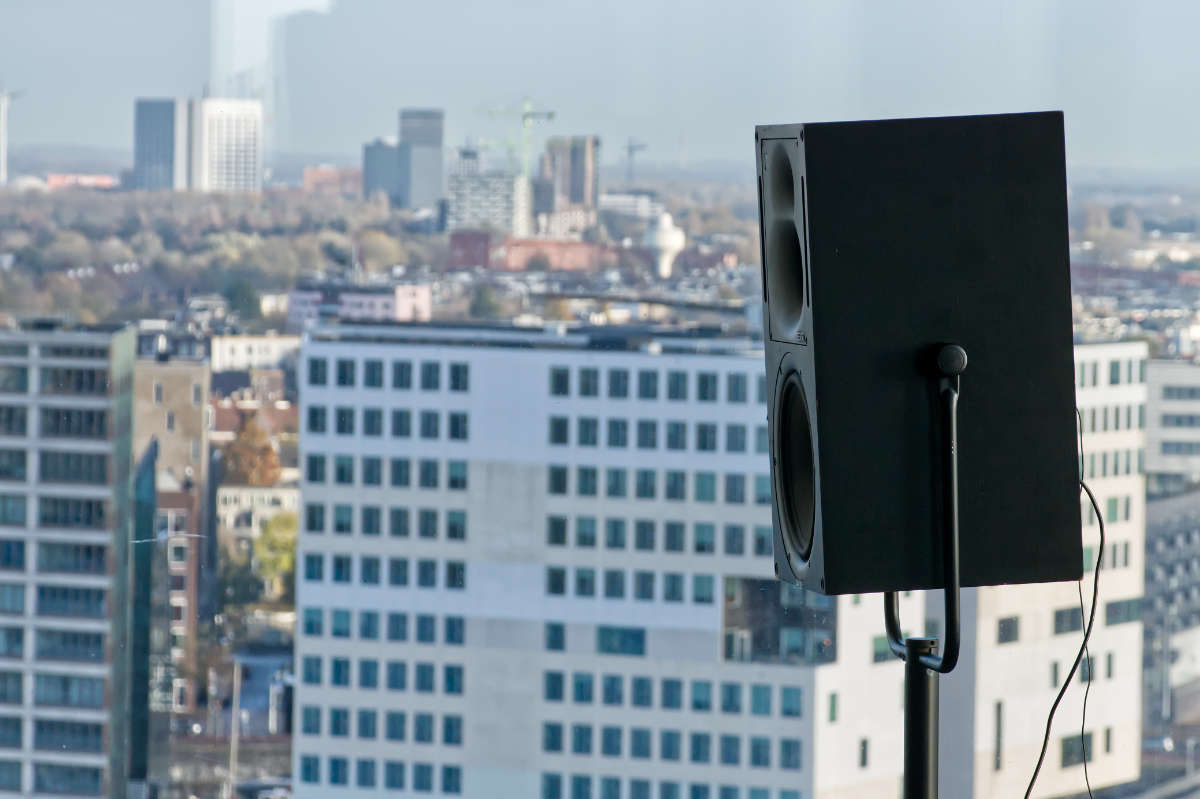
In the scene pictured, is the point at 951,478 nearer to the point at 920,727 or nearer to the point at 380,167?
the point at 920,727

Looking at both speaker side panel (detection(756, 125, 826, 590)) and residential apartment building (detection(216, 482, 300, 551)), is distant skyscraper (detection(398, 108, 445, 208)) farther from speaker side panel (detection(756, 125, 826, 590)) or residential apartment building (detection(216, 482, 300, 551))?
speaker side panel (detection(756, 125, 826, 590))

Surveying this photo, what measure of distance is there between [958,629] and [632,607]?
7.25 m

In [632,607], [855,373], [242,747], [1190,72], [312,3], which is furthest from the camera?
[632,607]

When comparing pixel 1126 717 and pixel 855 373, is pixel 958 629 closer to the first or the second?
pixel 855 373

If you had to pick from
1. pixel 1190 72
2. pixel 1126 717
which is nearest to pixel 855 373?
pixel 1190 72

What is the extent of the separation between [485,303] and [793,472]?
4.88 meters

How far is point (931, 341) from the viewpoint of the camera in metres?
1.04

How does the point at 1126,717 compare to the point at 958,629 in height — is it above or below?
below

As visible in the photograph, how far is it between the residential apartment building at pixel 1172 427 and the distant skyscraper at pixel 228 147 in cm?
339

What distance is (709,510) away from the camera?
8.37 m

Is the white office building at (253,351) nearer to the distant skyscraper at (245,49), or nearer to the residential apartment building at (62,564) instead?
the residential apartment building at (62,564)

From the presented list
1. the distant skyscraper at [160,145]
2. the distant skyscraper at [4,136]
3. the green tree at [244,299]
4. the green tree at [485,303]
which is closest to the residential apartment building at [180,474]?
the green tree at [244,299]

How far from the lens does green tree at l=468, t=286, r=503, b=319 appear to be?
594 cm

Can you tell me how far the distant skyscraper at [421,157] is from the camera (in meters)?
5.27
